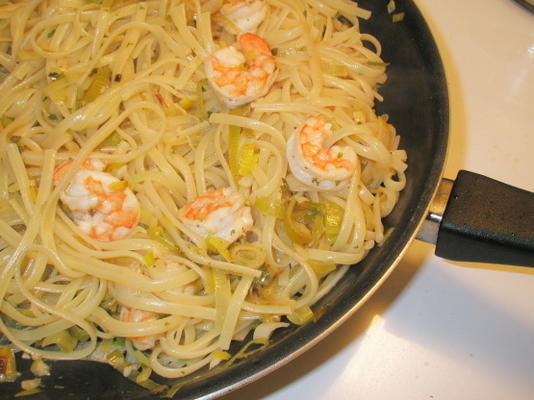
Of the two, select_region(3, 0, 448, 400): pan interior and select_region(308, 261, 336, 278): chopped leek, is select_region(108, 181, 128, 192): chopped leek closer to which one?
select_region(3, 0, 448, 400): pan interior

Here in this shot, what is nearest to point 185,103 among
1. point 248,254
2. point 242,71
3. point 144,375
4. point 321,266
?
point 242,71

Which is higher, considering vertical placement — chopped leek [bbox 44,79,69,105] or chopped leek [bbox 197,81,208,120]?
chopped leek [bbox 197,81,208,120]

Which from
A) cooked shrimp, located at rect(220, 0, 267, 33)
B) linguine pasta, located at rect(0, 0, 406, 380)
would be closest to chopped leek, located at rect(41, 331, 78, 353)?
linguine pasta, located at rect(0, 0, 406, 380)

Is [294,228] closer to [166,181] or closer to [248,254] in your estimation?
[248,254]

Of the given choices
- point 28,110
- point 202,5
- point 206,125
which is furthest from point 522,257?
point 28,110

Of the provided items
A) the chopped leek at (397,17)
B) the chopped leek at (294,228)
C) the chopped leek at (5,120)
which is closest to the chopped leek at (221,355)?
the chopped leek at (294,228)

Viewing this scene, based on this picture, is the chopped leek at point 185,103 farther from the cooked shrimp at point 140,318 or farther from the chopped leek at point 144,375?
the chopped leek at point 144,375

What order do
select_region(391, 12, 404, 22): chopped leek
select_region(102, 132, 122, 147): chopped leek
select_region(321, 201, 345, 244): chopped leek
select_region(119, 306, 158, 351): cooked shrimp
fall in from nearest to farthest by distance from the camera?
select_region(119, 306, 158, 351): cooked shrimp
select_region(321, 201, 345, 244): chopped leek
select_region(102, 132, 122, 147): chopped leek
select_region(391, 12, 404, 22): chopped leek
